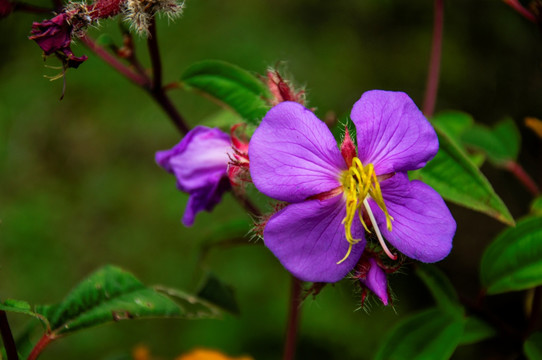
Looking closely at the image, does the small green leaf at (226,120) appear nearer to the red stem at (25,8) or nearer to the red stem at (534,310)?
the red stem at (25,8)

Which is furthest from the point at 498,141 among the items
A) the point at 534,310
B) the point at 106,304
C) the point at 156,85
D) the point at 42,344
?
the point at 42,344

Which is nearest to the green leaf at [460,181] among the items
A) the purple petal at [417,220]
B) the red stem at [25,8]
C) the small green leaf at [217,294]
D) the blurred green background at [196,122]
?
the purple petal at [417,220]

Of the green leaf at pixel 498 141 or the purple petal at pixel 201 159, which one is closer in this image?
the purple petal at pixel 201 159

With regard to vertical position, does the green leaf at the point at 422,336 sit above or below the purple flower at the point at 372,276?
below

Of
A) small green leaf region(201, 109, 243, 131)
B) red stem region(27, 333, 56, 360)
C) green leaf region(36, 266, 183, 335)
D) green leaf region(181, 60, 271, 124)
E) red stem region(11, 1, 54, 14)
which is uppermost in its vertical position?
red stem region(11, 1, 54, 14)

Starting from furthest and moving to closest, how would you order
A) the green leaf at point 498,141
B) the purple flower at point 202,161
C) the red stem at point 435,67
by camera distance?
the green leaf at point 498,141 → the red stem at point 435,67 → the purple flower at point 202,161

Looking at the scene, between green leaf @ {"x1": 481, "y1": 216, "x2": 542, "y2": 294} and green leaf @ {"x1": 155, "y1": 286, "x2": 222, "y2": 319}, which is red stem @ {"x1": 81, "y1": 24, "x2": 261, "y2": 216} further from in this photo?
green leaf @ {"x1": 481, "y1": 216, "x2": 542, "y2": 294}

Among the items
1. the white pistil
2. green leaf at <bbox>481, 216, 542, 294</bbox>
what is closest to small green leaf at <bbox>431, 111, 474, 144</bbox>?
green leaf at <bbox>481, 216, 542, 294</bbox>
